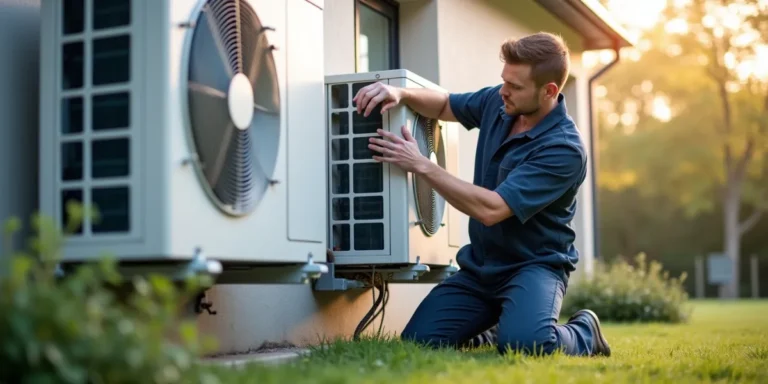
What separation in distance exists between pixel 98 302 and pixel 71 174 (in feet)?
→ 2.60

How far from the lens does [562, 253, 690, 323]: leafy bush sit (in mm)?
9039

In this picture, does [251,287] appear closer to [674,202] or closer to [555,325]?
[555,325]

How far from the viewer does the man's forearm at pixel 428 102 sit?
395cm

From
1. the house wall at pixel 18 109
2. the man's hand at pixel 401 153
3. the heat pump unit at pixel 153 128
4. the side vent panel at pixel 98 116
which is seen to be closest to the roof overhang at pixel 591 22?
the man's hand at pixel 401 153

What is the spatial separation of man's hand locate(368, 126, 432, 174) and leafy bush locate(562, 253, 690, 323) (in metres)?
5.64

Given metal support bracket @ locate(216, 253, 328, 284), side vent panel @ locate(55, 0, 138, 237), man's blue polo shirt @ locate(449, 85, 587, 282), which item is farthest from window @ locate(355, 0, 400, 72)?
side vent panel @ locate(55, 0, 138, 237)

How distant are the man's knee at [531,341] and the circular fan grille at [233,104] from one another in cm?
133

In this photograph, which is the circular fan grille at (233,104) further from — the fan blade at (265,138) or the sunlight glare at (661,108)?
the sunlight glare at (661,108)

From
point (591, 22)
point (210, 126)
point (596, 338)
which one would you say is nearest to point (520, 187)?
point (596, 338)

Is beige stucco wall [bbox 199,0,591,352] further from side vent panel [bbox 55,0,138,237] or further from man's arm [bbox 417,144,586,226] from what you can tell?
side vent panel [bbox 55,0,138,237]

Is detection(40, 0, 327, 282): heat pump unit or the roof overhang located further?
the roof overhang

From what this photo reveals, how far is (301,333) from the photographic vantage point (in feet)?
14.0

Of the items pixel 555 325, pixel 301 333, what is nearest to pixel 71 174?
pixel 301 333

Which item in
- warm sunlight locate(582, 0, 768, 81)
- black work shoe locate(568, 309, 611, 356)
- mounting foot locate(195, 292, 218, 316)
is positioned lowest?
black work shoe locate(568, 309, 611, 356)
